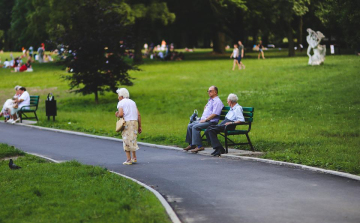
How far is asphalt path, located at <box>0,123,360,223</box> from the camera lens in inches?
334

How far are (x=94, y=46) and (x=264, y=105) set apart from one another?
10.4m

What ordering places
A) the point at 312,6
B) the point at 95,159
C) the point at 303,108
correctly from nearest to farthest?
the point at 95,159 < the point at 303,108 < the point at 312,6

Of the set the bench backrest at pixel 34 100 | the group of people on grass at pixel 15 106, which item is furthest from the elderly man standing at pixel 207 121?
the bench backrest at pixel 34 100

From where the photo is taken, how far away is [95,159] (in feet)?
48.8

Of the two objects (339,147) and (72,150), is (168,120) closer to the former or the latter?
(72,150)

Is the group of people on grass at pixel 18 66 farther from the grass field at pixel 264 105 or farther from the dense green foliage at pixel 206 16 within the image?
the grass field at pixel 264 105

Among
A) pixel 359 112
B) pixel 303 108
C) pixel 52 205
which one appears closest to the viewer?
pixel 52 205

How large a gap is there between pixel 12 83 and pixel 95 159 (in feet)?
102

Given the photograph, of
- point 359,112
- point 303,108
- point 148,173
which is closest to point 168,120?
point 303,108

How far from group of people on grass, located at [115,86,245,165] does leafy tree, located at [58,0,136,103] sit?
17257 millimetres

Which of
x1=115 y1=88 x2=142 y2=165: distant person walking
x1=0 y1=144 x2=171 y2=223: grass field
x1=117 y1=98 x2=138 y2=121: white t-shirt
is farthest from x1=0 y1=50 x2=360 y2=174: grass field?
x1=0 y1=144 x2=171 y2=223: grass field

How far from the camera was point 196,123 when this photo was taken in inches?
637

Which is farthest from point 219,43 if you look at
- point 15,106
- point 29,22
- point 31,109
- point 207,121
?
point 207,121

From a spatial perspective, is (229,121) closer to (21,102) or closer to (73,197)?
(73,197)
